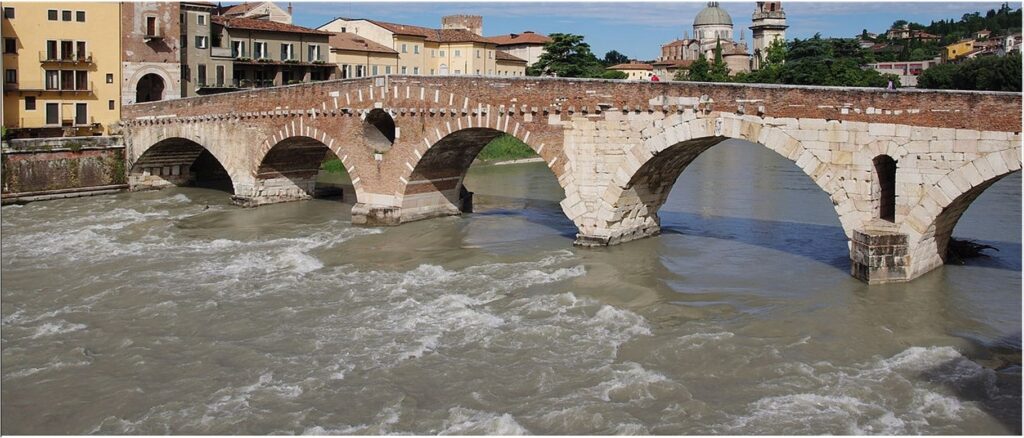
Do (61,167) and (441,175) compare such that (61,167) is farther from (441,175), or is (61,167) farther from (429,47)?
(429,47)

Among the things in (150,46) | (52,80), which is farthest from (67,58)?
(150,46)

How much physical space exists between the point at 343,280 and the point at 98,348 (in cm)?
524

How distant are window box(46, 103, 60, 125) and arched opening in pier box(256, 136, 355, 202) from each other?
32.5 feet

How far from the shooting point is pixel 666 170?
21.5 meters

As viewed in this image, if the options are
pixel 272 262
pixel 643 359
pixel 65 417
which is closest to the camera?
pixel 65 417

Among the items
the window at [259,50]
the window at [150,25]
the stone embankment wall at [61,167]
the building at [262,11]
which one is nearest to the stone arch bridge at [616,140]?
the stone embankment wall at [61,167]

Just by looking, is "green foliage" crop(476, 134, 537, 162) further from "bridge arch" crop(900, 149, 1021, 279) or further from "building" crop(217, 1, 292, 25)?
"bridge arch" crop(900, 149, 1021, 279)

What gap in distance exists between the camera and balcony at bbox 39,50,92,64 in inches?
1304

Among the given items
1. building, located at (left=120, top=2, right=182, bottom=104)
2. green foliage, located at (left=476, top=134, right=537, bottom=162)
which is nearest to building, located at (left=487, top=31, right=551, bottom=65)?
green foliage, located at (left=476, top=134, right=537, bottom=162)

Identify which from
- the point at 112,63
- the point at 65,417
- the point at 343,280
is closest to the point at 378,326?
the point at 343,280

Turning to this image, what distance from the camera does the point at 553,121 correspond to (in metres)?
21.2

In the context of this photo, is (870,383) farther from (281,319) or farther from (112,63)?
(112,63)

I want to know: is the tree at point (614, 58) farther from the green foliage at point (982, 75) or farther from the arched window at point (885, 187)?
the arched window at point (885, 187)

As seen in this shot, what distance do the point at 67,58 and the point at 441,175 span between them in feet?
52.8
